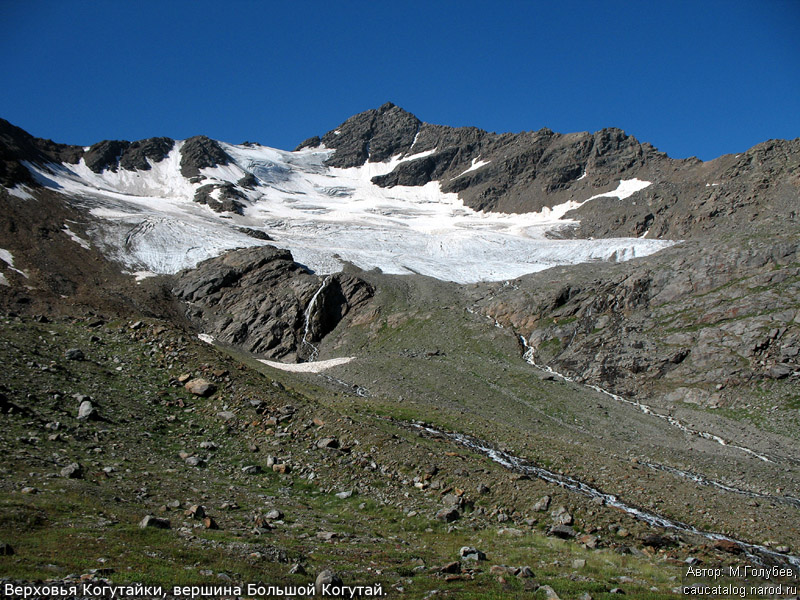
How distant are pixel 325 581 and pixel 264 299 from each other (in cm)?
6578

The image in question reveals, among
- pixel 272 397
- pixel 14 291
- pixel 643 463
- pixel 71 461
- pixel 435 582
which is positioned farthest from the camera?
pixel 14 291

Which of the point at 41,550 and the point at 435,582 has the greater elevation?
the point at 41,550

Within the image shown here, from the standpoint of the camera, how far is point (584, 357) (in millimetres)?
55031

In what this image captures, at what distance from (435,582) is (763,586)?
32.0 ft

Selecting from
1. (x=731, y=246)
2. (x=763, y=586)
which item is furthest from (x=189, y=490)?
(x=731, y=246)

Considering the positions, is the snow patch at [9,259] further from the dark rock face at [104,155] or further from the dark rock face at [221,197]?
the dark rock face at [104,155]

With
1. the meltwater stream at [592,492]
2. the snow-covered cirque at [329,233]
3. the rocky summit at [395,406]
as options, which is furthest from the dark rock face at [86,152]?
the meltwater stream at [592,492]

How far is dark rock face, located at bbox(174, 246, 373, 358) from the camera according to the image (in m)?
67.8

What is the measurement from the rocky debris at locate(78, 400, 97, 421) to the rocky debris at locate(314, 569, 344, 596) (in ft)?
44.4

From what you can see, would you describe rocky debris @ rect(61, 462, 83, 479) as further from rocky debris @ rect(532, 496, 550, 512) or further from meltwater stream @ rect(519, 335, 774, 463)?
meltwater stream @ rect(519, 335, 774, 463)

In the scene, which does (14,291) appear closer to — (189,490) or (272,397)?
(272,397)

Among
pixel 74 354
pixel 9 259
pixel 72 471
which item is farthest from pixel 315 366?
pixel 9 259

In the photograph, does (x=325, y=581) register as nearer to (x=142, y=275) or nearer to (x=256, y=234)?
(x=142, y=275)

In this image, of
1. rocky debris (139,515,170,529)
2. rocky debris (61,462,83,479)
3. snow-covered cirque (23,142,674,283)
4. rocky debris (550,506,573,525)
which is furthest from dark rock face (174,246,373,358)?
rocky debris (139,515,170,529)
